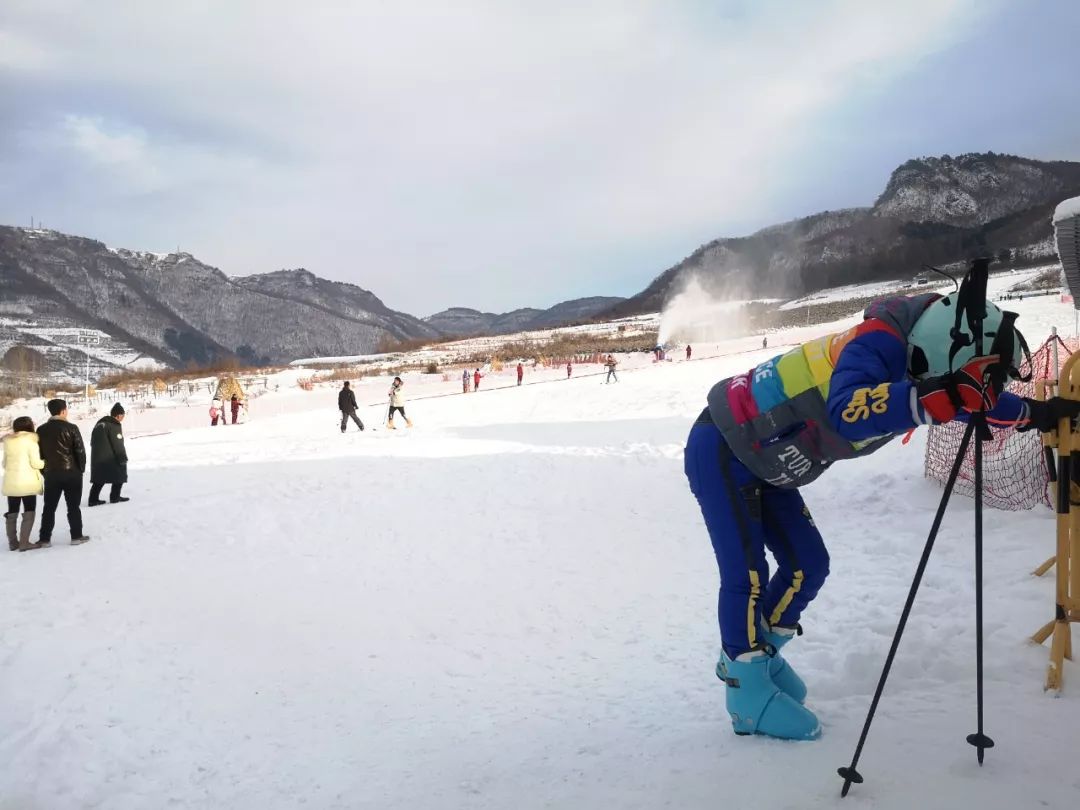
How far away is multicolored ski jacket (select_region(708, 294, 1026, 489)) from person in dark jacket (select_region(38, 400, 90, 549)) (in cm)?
853

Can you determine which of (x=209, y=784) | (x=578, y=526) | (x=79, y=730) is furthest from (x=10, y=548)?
(x=578, y=526)

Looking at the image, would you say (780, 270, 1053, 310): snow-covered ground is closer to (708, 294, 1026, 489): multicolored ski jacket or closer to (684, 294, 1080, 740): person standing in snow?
(684, 294, 1080, 740): person standing in snow

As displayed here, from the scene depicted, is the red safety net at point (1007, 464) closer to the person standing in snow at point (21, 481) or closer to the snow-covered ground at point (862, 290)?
the person standing in snow at point (21, 481)

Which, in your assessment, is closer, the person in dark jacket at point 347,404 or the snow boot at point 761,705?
the snow boot at point 761,705

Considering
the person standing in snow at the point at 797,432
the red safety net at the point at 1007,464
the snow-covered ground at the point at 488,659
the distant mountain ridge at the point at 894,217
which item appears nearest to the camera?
the person standing in snow at the point at 797,432

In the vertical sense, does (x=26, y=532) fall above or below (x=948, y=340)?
below

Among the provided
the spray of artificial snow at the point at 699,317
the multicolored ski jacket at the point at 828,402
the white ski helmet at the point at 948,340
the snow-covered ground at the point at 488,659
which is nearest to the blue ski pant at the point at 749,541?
the multicolored ski jacket at the point at 828,402

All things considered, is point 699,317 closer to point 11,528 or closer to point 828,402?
point 11,528

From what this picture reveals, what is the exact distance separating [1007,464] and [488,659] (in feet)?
21.5

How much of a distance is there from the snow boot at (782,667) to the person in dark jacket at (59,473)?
855 centimetres

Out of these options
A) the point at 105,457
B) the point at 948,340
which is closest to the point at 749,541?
the point at 948,340

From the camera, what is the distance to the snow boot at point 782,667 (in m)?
3.29

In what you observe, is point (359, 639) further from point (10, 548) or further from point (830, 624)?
point (10, 548)

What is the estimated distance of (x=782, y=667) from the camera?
10.9 ft
